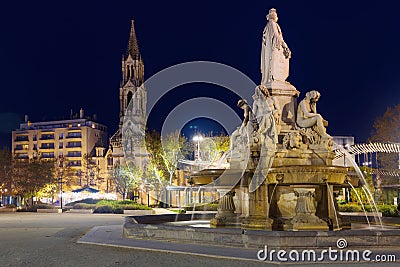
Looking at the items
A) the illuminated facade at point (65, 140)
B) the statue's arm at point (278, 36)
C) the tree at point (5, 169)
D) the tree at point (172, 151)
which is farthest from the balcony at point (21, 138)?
the statue's arm at point (278, 36)

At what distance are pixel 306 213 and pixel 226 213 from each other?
326 centimetres

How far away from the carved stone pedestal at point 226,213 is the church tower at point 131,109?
307 feet

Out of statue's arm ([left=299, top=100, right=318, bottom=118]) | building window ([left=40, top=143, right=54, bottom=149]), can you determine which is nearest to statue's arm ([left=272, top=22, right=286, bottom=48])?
statue's arm ([left=299, top=100, right=318, bottom=118])

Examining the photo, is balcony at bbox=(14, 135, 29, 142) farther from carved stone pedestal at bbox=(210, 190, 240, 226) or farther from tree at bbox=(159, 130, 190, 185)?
carved stone pedestal at bbox=(210, 190, 240, 226)

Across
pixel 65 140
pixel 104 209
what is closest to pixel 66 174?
pixel 65 140

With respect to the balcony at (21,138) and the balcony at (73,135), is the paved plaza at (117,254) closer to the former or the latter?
the balcony at (73,135)

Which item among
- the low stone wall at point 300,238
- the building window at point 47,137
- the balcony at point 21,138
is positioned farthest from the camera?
the balcony at point 21,138

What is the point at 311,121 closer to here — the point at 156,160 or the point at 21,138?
the point at 156,160

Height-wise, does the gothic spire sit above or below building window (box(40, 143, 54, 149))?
above

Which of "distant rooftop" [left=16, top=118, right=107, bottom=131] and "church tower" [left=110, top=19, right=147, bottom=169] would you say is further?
"distant rooftop" [left=16, top=118, right=107, bottom=131]

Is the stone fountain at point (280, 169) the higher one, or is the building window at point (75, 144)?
the building window at point (75, 144)

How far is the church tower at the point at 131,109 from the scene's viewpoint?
378 feet

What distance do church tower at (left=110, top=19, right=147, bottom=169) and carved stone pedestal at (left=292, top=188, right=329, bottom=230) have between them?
315 feet

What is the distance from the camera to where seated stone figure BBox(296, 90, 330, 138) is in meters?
17.0
